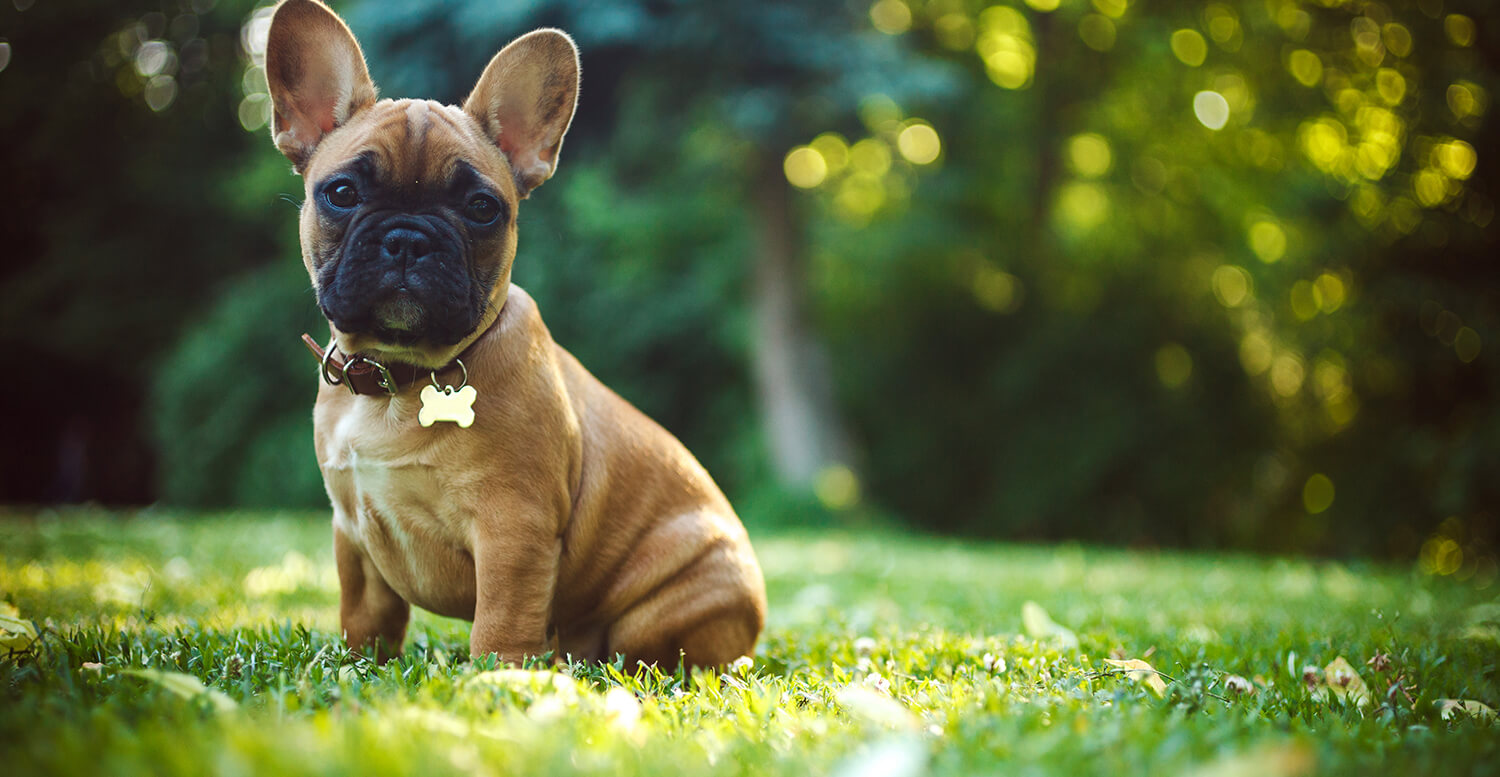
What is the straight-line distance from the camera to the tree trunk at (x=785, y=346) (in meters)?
12.3

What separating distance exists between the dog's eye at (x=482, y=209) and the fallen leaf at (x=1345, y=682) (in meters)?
2.86

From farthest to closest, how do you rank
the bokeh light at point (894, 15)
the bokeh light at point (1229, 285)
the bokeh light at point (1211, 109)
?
the bokeh light at point (1229, 285)
the bokeh light at point (1211, 109)
the bokeh light at point (894, 15)

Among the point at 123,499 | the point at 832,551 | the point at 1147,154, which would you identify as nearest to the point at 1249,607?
the point at 832,551

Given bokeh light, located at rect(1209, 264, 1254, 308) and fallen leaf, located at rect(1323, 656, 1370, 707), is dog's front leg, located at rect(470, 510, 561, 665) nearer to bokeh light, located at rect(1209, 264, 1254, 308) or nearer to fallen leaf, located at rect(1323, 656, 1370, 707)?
fallen leaf, located at rect(1323, 656, 1370, 707)

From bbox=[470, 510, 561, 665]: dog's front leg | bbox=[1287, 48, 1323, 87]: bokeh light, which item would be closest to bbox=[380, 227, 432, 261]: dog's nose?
bbox=[470, 510, 561, 665]: dog's front leg

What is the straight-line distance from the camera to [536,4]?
9.01m

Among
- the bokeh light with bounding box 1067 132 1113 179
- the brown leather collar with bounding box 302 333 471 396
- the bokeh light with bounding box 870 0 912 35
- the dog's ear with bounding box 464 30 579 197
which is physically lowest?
the brown leather collar with bounding box 302 333 471 396

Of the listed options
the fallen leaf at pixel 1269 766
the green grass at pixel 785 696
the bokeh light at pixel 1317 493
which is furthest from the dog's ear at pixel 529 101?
the bokeh light at pixel 1317 493

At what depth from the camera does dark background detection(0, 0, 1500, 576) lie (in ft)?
33.7

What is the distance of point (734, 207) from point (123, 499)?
16160 millimetres

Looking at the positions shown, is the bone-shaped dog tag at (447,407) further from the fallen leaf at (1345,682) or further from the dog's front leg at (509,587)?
→ the fallen leaf at (1345,682)

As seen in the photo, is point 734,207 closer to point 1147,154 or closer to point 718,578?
point 1147,154

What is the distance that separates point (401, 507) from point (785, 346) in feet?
32.8

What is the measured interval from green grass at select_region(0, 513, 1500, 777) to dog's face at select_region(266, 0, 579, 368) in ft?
3.10
